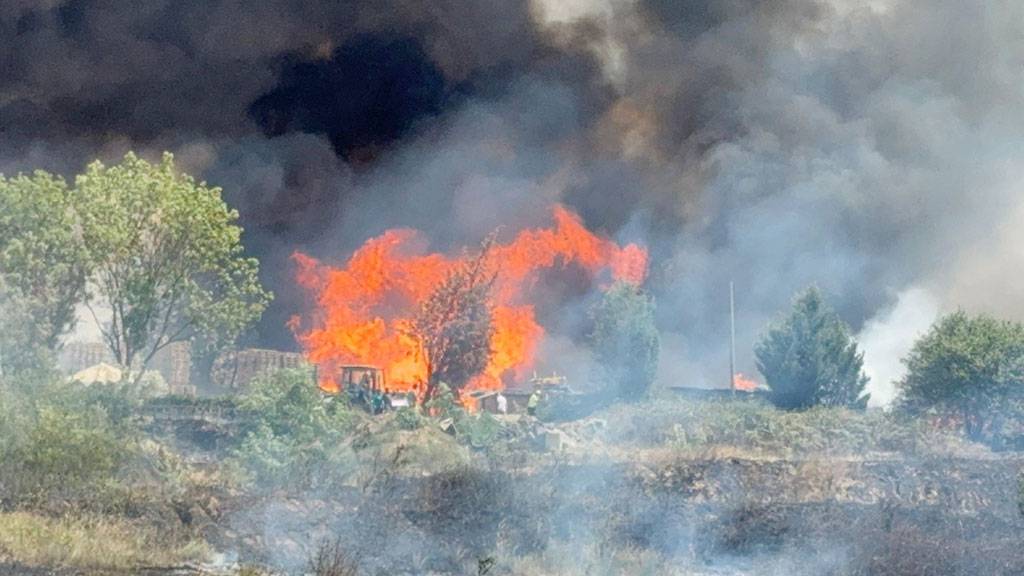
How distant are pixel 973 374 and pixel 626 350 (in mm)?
14015

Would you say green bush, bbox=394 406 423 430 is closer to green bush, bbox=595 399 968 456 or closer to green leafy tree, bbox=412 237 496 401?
green bush, bbox=595 399 968 456

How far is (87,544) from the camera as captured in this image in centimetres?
1872

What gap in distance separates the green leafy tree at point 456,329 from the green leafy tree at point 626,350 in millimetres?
12947

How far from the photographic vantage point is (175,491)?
23688mm

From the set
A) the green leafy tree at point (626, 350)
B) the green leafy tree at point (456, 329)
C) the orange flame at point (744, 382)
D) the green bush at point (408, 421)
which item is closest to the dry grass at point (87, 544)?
the green bush at point (408, 421)

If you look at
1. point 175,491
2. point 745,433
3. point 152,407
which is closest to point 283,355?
point 152,407

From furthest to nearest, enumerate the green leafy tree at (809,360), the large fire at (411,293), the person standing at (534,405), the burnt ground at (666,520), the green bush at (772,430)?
the large fire at (411,293) → the green leafy tree at (809,360) → the person standing at (534,405) → the green bush at (772,430) → the burnt ground at (666,520)

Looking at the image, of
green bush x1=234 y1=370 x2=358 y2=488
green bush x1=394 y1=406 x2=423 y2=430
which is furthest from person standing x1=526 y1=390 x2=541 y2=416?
green bush x1=234 y1=370 x2=358 y2=488

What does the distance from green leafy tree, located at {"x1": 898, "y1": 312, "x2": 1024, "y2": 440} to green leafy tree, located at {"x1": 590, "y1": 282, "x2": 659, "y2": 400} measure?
35.7 ft

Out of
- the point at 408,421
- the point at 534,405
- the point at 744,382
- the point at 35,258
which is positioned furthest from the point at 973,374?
the point at 35,258

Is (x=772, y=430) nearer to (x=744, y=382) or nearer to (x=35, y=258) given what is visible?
(x=35, y=258)

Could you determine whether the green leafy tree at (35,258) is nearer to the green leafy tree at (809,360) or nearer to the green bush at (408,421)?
the green bush at (408,421)

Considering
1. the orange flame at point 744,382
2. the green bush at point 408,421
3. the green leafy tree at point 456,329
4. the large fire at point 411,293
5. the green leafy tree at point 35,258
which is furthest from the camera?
the orange flame at point 744,382

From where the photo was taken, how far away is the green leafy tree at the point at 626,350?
147ft
